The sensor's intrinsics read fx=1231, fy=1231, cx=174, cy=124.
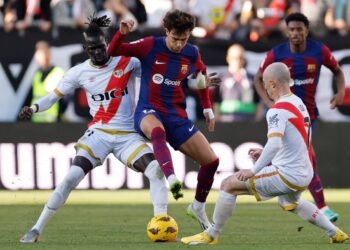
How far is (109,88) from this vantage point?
12305mm

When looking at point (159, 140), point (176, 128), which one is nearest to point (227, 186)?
point (159, 140)

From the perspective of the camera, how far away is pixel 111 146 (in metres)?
12.2

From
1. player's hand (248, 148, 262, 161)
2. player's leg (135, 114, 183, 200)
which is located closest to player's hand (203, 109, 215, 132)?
player's leg (135, 114, 183, 200)

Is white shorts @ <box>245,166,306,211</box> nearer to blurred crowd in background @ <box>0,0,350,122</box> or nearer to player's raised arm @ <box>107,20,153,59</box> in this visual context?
player's raised arm @ <box>107,20,153,59</box>

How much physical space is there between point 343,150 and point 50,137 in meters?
4.80

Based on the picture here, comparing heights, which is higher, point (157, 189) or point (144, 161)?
point (144, 161)

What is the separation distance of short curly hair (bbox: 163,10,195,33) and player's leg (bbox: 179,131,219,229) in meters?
1.13

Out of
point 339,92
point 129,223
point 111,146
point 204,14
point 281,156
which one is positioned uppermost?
point 281,156

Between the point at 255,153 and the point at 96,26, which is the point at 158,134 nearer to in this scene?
the point at 96,26

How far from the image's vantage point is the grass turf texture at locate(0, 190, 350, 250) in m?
11.4

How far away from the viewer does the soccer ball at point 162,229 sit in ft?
37.8

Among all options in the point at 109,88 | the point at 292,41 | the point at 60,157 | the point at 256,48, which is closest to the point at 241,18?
the point at 256,48

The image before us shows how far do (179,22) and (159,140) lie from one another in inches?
46.0

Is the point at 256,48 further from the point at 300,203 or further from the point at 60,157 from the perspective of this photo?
the point at 300,203
